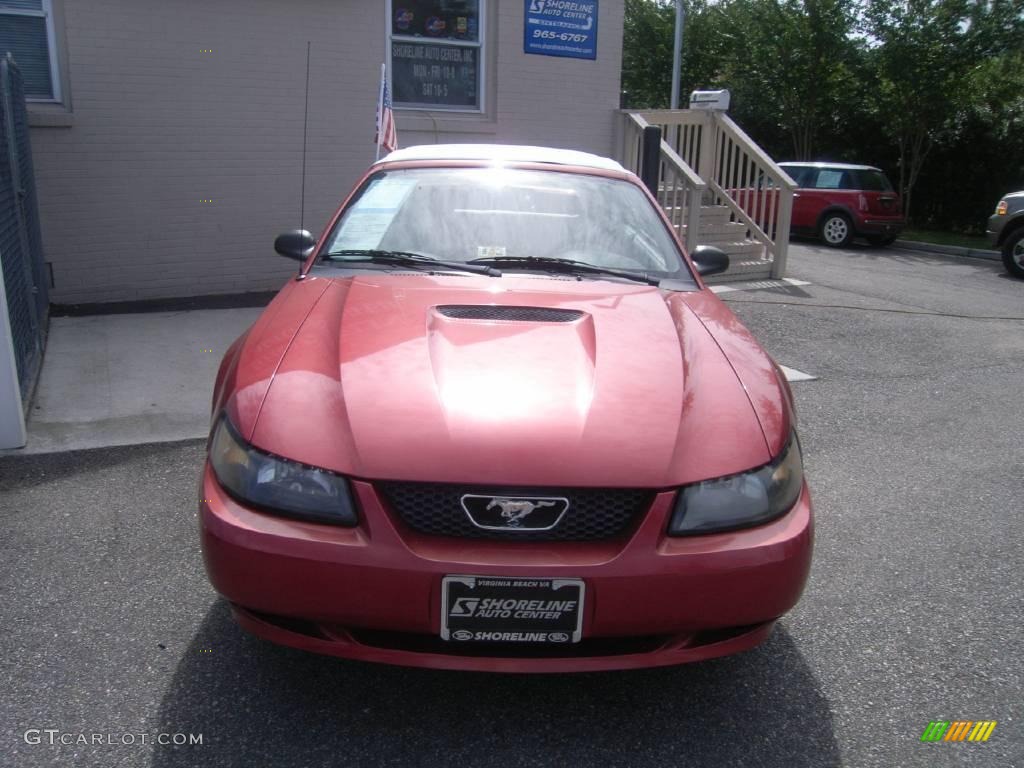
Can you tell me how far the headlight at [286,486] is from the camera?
239 centimetres

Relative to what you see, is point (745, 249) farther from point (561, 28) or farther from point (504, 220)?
point (504, 220)

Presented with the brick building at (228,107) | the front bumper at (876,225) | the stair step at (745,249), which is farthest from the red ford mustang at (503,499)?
the front bumper at (876,225)

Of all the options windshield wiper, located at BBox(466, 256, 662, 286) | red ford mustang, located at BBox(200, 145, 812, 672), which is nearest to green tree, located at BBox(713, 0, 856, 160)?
windshield wiper, located at BBox(466, 256, 662, 286)

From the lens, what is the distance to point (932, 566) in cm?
379

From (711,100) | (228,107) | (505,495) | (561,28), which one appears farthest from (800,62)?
(505,495)

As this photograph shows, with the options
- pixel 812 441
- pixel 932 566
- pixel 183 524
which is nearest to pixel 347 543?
pixel 183 524

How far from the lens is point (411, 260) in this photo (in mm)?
3656

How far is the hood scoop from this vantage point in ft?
10.2

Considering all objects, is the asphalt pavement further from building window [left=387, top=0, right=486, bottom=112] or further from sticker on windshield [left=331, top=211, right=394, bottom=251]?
building window [left=387, top=0, right=486, bottom=112]

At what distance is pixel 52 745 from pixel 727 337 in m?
2.39

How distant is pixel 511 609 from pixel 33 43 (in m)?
7.43

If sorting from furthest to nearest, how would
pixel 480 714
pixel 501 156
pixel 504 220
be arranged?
pixel 501 156 → pixel 504 220 → pixel 480 714

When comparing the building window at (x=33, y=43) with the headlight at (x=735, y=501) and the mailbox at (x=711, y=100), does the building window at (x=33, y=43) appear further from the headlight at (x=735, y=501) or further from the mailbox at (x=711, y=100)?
the headlight at (x=735, y=501)

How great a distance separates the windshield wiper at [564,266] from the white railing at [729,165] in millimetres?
7695
